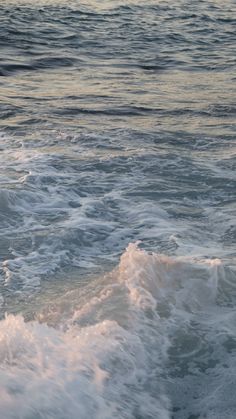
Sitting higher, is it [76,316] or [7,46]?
[76,316]

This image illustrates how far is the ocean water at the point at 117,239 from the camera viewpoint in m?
3.61

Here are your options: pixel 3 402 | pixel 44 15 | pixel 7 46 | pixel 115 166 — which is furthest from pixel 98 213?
pixel 44 15

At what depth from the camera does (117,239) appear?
5.52 meters

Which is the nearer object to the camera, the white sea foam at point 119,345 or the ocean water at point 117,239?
the white sea foam at point 119,345

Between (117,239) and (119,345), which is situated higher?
(119,345)

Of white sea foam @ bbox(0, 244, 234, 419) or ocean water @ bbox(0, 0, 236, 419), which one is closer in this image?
white sea foam @ bbox(0, 244, 234, 419)

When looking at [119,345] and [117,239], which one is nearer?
[119,345]

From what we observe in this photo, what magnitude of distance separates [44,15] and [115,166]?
373 inches

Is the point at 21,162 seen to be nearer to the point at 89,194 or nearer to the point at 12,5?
the point at 89,194

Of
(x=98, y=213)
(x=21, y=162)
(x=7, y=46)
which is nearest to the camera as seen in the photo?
(x=98, y=213)

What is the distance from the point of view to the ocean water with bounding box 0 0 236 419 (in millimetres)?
3609

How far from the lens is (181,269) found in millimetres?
4727

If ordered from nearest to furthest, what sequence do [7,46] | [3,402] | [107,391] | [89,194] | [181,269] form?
[3,402] < [107,391] < [181,269] < [89,194] < [7,46]

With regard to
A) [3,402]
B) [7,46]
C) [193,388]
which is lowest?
[7,46]
